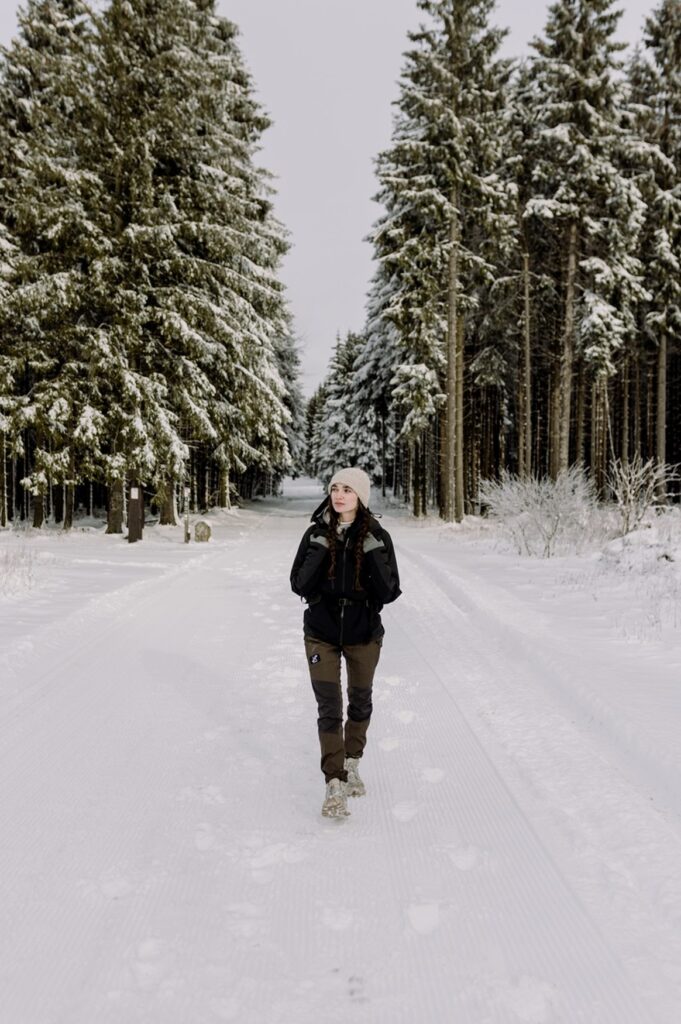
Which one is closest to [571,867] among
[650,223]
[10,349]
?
[10,349]

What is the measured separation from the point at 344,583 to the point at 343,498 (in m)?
0.47

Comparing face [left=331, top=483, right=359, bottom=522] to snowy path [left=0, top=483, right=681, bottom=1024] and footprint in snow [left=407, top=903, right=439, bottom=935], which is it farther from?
footprint in snow [left=407, top=903, right=439, bottom=935]

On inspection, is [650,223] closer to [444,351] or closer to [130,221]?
[444,351]

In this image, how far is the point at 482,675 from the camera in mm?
6301

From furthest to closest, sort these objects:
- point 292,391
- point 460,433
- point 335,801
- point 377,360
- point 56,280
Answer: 1. point 292,391
2. point 377,360
3. point 460,433
4. point 56,280
5. point 335,801

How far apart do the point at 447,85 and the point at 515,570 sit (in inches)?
711

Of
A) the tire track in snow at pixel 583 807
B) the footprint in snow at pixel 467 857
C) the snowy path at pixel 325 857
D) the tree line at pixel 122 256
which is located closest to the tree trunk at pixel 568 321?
the tree line at pixel 122 256

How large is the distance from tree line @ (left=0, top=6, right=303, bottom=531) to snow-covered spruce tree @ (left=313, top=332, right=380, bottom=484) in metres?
26.0

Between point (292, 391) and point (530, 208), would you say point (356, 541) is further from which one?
point (292, 391)

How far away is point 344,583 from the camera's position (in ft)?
12.1

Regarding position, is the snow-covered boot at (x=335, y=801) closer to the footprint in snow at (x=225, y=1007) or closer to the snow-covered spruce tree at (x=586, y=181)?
the footprint in snow at (x=225, y=1007)

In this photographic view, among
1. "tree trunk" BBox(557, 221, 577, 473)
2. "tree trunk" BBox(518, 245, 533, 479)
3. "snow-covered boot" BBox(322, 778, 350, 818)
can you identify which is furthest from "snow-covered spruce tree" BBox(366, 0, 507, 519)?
"snow-covered boot" BBox(322, 778, 350, 818)

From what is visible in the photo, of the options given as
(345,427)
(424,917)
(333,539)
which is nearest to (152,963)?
(424,917)

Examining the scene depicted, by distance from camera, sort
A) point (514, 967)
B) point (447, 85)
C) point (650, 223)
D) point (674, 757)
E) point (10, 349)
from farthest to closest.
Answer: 1. point (650, 223)
2. point (447, 85)
3. point (10, 349)
4. point (674, 757)
5. point (514, 967)
